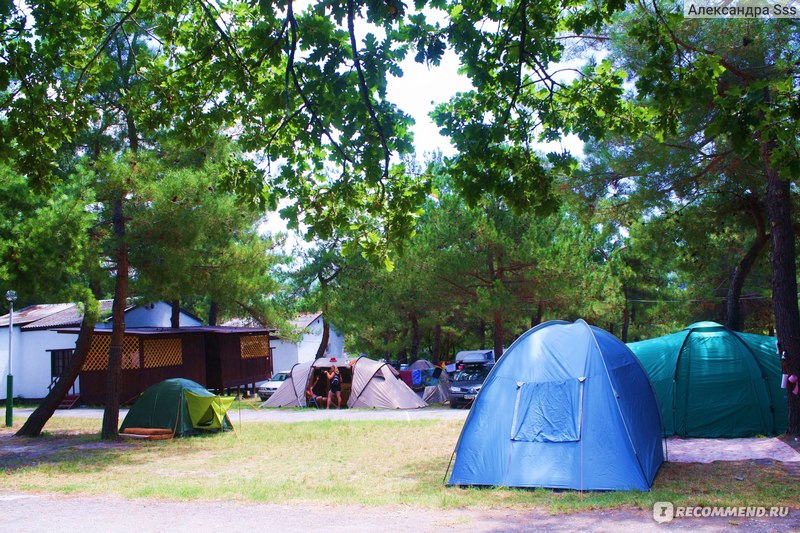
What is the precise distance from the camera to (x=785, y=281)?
36.1ft

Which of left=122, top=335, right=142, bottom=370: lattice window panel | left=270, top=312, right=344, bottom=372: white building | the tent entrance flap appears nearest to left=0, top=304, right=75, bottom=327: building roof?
left=122, top=335, right=142, bottom=370: lattice window panel

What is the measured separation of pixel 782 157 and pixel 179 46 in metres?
6.09

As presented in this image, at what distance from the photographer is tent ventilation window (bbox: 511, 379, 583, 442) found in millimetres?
8109

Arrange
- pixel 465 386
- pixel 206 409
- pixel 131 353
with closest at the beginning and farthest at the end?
pixel 206 409 → pixel 465 386 → pixel 131 353

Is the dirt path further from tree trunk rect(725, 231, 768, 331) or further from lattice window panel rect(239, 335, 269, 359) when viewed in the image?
lattice window panel rect(239, 335, 269, 359)

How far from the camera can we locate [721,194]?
13.5 metres

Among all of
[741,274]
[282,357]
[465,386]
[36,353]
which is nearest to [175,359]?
[36,353]

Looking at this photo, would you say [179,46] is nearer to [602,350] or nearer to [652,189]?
[602,350]

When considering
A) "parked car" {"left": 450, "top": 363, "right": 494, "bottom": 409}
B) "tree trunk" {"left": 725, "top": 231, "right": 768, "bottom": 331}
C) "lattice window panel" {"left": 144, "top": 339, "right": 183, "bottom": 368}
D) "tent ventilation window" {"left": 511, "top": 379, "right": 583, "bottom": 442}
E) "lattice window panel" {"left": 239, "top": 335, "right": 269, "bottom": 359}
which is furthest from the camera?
"lattice window panel" {"left": 239, "top": 335, "right": 269, "bottom": 359}

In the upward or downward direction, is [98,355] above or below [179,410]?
above

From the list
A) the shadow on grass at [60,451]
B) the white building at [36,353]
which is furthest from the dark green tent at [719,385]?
the white building at [36,353]

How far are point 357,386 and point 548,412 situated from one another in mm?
13978

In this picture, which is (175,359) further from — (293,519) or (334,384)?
(293,519)

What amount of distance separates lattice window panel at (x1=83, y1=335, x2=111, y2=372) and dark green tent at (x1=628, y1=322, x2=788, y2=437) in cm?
1764
